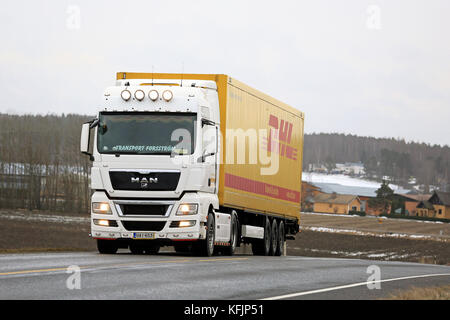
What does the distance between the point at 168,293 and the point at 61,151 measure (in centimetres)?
9091

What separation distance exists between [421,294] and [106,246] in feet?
34.3

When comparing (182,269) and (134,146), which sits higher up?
(134,146)

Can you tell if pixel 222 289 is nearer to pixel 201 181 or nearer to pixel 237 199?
pixel 201 181

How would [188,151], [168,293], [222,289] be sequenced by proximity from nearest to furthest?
[168,293]
[222,289]
[188,151]

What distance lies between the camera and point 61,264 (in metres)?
13.6

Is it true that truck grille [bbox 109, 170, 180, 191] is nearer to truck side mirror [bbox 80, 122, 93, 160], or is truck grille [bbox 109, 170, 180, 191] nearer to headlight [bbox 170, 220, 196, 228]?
headlight [bbox 170, 220, 196, 228]

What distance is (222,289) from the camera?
10219 millimetres

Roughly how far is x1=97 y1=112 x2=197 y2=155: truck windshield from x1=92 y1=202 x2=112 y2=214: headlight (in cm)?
119

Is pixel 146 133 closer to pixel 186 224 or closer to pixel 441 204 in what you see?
pixel 186 224

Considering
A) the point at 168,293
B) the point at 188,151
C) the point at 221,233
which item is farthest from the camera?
the point at 221,233

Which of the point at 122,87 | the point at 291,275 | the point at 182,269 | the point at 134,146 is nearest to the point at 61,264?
the point at 182,269

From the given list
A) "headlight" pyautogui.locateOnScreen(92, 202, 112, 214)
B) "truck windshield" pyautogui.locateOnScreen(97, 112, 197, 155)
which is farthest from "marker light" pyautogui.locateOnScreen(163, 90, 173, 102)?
"headlight" pyautogui.locateOnScreen(92, 202, 112, 214)

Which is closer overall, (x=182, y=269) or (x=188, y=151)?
(x=182, y=269)

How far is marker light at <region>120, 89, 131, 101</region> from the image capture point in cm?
1867
